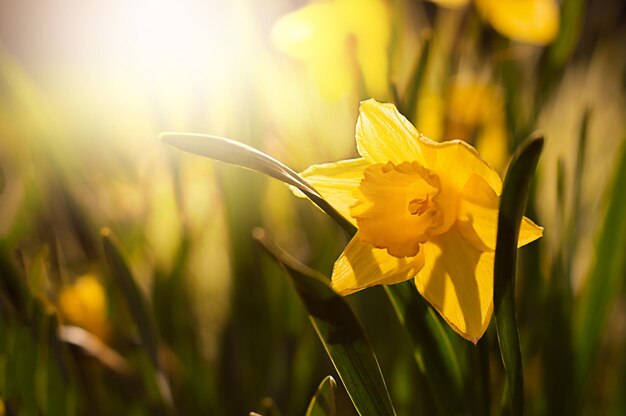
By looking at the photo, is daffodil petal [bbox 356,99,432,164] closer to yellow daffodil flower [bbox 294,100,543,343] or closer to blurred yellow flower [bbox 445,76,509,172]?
yellow daffodil flower [bbox 294,100,543,343]

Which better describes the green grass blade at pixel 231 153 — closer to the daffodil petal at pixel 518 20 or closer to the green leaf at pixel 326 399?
the green leaf at pixel 326 399

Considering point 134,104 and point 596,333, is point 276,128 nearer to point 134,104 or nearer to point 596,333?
point 134,104

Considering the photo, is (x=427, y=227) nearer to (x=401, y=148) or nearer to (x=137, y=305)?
(x=401, y=148)

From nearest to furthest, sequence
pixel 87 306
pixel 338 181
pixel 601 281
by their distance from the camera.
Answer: pixel 338 181 → pixel 601 281 → pixel 87 306

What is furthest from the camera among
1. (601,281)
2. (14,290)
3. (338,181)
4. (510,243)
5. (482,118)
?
(482,118)

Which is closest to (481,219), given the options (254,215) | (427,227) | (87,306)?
(427,227)

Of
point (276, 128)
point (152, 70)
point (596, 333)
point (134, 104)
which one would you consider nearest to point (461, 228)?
point (596, 333)

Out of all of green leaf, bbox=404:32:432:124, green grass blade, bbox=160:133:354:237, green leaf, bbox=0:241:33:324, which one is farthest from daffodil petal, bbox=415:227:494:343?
green leaf, bbox=0:241:33:324
